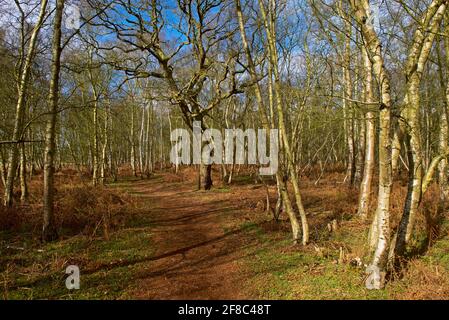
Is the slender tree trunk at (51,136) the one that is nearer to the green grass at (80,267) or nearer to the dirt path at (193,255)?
the green grass at (80,267)

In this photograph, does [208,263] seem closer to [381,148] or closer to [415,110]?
[381,148]

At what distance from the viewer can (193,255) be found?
6.41 metres

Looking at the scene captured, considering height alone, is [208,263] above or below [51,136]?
below

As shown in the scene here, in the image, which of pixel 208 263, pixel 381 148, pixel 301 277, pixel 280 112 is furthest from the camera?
pixel 280 112

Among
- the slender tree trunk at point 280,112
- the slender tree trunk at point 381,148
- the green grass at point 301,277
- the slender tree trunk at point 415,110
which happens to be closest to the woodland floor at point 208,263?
the green grass at point 301,277

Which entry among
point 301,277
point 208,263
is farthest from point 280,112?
point 208,263

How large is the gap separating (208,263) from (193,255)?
0.55m

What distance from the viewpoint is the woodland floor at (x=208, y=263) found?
4.52m

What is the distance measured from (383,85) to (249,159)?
22.2m

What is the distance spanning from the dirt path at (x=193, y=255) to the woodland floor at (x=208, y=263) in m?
0.02

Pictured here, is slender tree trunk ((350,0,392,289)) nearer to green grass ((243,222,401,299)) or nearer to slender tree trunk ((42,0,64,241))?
green grass ((243,222,401,299))

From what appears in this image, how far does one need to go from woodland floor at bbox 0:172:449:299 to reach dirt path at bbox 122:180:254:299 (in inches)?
0.8

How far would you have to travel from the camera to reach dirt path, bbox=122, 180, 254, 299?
190 inches

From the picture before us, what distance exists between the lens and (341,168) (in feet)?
86.6
